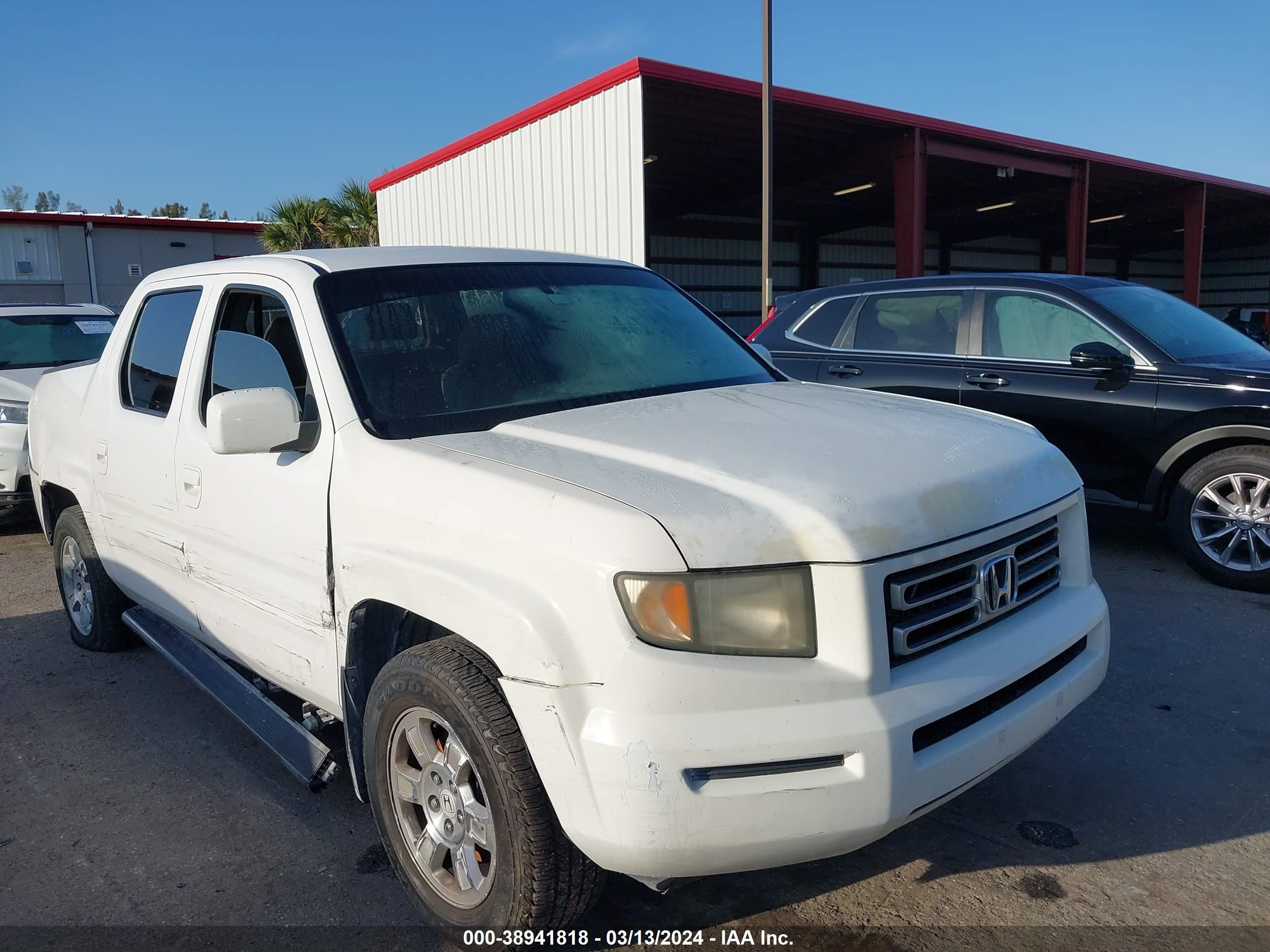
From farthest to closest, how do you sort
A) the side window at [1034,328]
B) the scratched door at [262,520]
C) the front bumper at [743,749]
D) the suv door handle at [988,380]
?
1. the suv door handle at [988,380]
2. the side window at [1034,328]
3. the scratched door at [262,520]
4. the front bumper at [743,749]

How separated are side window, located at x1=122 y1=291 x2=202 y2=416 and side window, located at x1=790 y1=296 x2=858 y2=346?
457 cm

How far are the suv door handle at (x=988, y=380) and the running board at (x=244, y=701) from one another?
4.77 meters

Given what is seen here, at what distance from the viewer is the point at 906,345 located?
6.89 meters

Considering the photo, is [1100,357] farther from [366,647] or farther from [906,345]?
[366,647]

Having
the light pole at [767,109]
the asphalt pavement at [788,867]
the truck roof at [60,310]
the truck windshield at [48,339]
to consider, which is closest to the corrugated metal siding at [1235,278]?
the light pole at [767,109]

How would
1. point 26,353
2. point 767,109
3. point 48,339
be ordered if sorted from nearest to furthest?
point 26,353, point 48,339, point 767,109

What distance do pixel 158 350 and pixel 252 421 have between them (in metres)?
1.50

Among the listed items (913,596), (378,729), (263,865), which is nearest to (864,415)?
(913,596)

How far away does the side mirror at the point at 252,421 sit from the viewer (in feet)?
8.93

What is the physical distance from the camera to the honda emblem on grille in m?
2.41

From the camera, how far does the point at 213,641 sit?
356 centimetres

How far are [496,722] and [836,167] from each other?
1850 centimetres

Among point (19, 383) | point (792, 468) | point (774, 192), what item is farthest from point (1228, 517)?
point (774, 192)

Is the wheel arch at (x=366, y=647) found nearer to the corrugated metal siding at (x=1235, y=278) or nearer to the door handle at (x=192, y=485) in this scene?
the door handle at (x=192, y=485)
